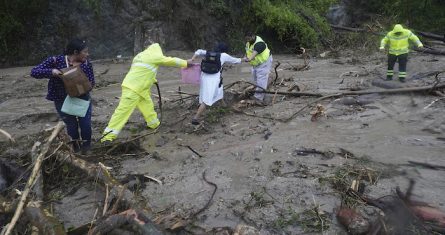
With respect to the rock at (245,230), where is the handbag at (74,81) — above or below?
above

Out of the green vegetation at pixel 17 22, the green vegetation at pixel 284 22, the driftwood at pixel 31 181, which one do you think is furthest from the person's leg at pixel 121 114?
the green vegetation at pixel 284 22

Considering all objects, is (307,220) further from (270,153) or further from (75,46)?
(75,46)

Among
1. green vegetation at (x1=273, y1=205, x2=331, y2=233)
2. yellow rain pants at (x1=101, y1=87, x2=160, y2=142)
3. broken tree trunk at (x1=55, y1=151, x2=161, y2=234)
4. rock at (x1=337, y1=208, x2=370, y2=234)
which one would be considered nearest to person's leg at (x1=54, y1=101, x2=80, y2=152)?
yellow rain pants at (x1=101, y1=87, x2=160, y2=142)

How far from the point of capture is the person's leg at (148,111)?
7828 millimetres

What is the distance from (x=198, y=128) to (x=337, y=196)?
11.7ft

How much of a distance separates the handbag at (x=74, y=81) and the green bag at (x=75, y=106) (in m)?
0.20

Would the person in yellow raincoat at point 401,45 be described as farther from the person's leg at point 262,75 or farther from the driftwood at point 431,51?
the driftwood at point 431,51

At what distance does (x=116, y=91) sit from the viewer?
37.1ft

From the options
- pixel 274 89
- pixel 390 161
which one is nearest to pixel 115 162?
pixel 390 161

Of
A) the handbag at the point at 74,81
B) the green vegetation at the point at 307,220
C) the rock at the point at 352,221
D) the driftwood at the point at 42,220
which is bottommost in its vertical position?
the green vegetation at the point at 307,220

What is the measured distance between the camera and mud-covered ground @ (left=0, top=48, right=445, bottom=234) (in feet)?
16.4

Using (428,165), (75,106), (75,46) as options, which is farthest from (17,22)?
(428,165)

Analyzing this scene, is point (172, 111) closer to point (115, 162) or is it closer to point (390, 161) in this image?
point (115, 162)

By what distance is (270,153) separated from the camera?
6.41 meters
